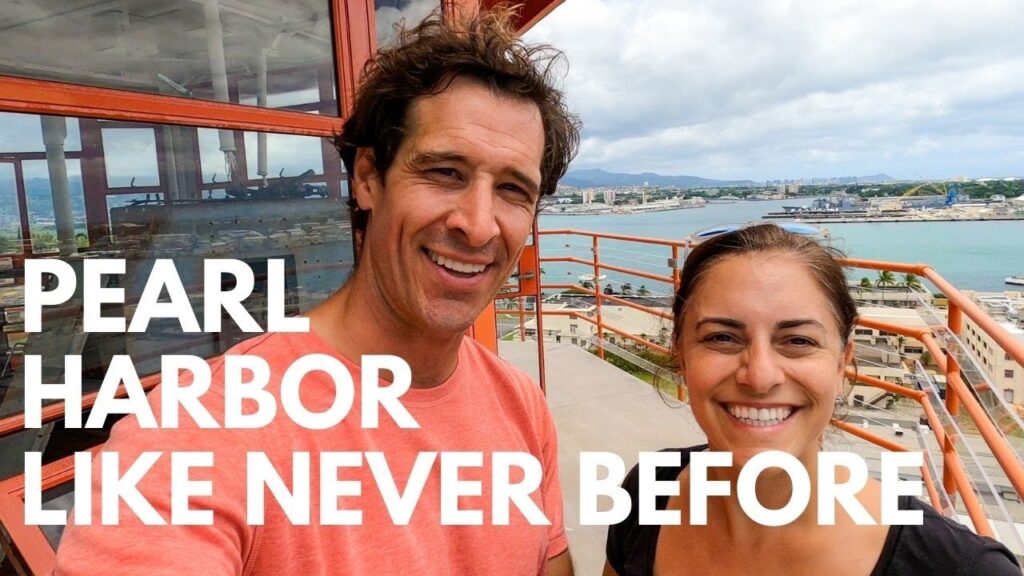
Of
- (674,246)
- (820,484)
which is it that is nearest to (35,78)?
(820,484)

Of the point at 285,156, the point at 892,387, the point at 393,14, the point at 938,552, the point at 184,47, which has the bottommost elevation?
the point at 892,387

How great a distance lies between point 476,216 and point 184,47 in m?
0.98

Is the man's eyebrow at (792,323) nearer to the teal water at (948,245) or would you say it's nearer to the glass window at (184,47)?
the teal water at (948,245)

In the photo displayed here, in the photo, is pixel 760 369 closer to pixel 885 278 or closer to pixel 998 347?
pixel 998 347

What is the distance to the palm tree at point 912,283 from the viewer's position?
2555 mm

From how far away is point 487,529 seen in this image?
43.0 inches

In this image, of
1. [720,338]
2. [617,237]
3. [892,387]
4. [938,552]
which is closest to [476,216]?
[720,338]

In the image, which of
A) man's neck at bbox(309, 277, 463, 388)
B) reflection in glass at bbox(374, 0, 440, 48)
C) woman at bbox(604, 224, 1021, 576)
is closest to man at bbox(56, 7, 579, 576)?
man's neck at bbox(309, 277, 463, 388)

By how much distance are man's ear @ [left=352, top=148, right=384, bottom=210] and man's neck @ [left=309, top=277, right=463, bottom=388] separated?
0.55 ft

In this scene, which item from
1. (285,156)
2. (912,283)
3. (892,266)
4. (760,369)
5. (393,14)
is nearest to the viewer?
(760,369)

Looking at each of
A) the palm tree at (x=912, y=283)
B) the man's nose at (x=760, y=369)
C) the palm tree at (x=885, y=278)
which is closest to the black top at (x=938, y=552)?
the man's nose at (x=760, y=369)

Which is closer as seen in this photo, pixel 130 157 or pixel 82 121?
pixel 82 121

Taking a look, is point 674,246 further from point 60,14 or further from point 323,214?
point 60,14

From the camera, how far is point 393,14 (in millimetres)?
2324
